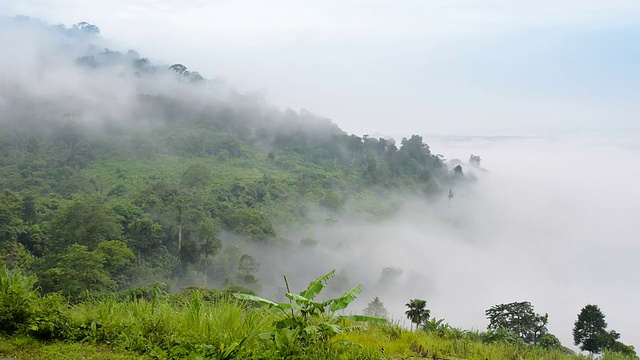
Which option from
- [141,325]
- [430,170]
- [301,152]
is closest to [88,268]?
[141,325]

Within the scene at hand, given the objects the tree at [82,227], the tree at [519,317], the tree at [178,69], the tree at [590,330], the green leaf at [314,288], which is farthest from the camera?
the tree at [178,69]

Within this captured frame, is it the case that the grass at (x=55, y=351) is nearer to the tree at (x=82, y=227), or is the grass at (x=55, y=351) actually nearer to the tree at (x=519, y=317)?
the tree at (x=519, y=317)

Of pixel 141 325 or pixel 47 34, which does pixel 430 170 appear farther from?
pixel 47 34

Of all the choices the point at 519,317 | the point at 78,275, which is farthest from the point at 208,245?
the point at 519,317

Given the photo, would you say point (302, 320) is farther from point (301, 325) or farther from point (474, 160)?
point (474, 160)

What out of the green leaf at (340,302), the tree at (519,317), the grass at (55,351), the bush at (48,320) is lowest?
the tree at (519,317)

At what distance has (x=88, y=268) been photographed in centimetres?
3344

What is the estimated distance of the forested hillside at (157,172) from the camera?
148ft

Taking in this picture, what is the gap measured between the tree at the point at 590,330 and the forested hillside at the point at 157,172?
29116 millimetres

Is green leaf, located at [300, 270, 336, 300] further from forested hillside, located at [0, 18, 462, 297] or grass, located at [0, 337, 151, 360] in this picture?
forested hillside, located at [0, 18, 462, 297]

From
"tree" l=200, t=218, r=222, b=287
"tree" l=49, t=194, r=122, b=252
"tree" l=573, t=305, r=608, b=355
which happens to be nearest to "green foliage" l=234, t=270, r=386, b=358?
"tree" l=573, t=305, r=608, b=355

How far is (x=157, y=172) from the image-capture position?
9012 cm

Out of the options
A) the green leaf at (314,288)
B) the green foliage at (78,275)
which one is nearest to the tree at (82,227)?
the green foliage at (78,275)

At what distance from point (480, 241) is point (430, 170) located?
1131 inches
